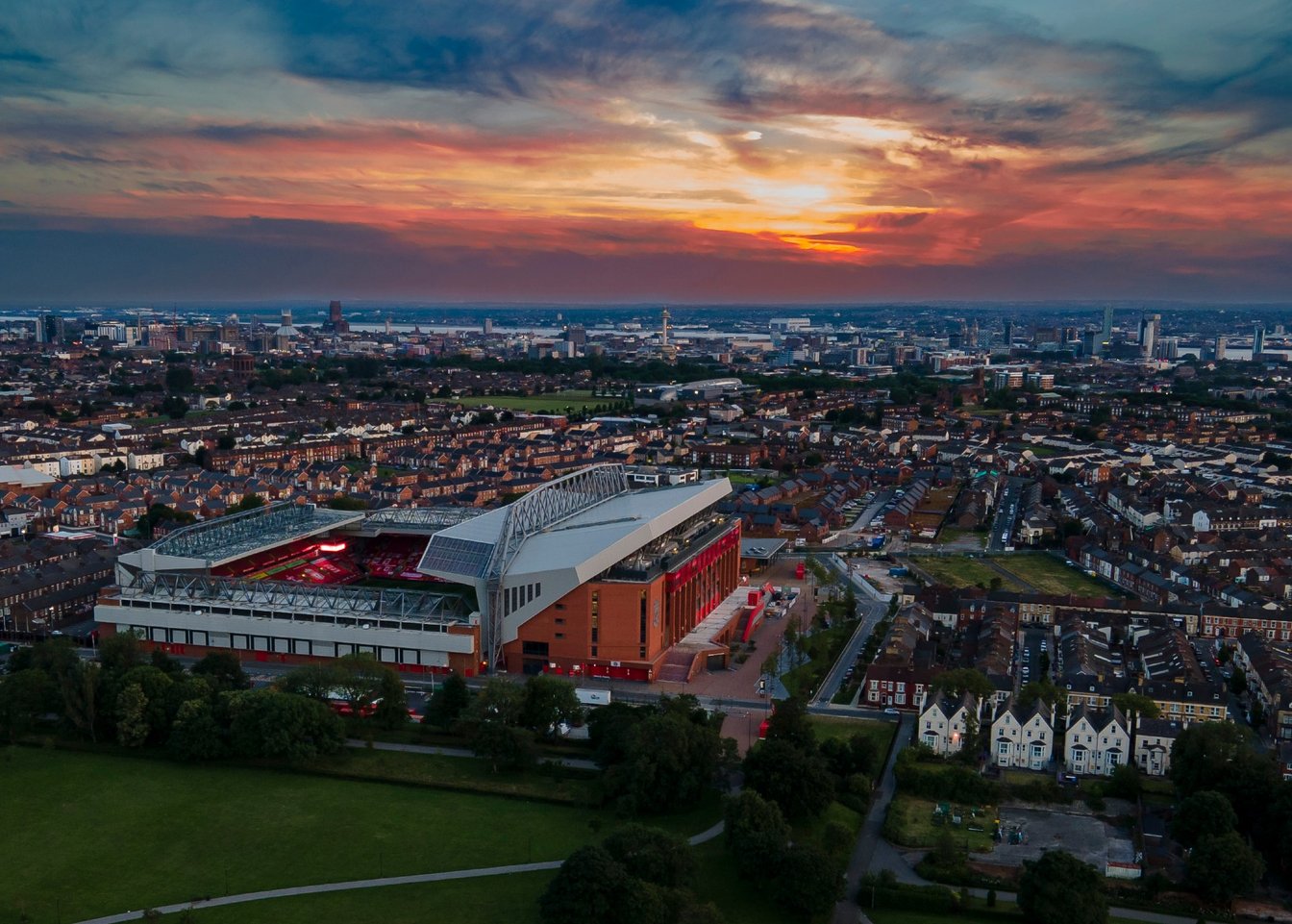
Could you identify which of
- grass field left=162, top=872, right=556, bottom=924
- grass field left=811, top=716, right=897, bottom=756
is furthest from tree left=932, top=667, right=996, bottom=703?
grass field left=162, top=872, right=556, bottom=924

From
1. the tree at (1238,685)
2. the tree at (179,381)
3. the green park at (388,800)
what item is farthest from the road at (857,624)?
the tree at (179,381)

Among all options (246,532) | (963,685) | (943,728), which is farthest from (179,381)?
(943,728)

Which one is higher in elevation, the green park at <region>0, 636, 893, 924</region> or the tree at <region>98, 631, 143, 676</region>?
the tree at <region>98, 631, 143, 676</region>

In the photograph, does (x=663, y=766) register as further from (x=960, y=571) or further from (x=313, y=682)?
(x=960, y=571)

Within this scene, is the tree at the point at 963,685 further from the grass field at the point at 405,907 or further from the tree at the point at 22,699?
the tree at the point at 22,699

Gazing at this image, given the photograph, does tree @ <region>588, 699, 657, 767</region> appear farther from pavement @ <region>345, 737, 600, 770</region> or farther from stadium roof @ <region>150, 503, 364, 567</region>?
stadium roof @ <region>150, 503, 364, 567</region>

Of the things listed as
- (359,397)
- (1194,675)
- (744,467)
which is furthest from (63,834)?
(359,397)
